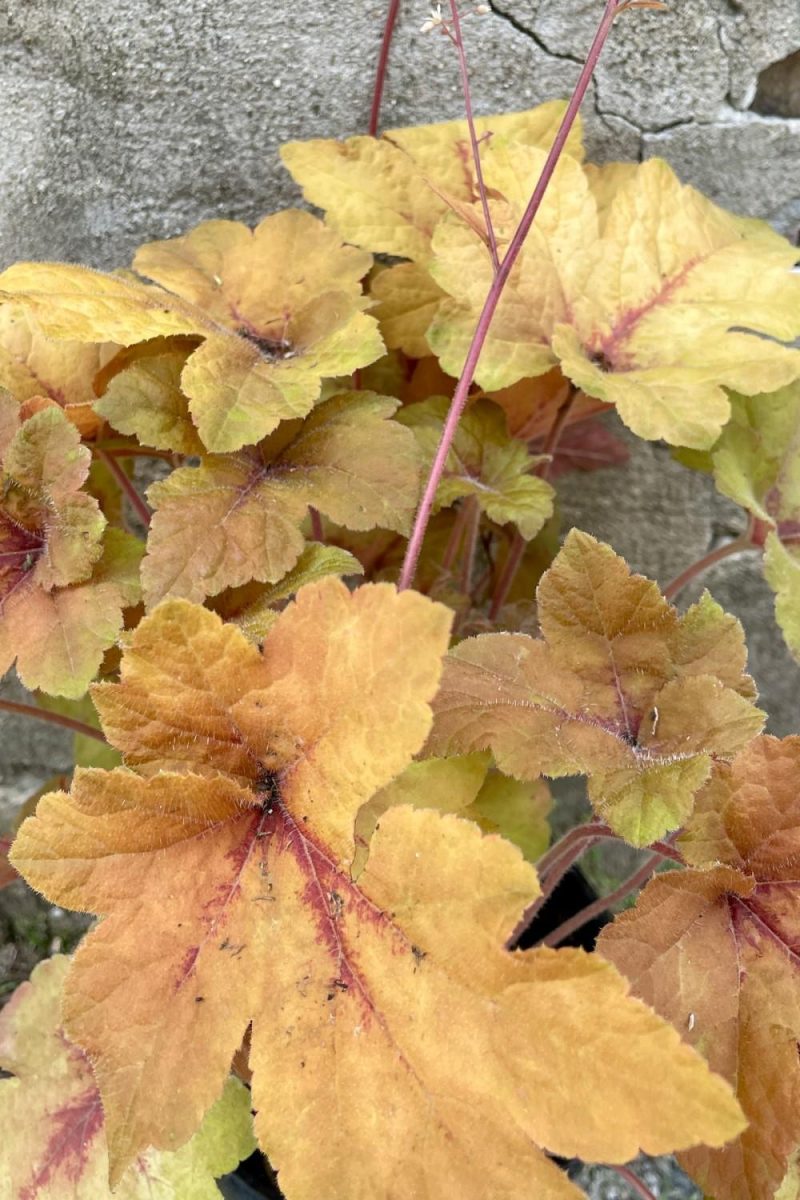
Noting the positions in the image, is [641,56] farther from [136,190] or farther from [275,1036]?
[275,1036]

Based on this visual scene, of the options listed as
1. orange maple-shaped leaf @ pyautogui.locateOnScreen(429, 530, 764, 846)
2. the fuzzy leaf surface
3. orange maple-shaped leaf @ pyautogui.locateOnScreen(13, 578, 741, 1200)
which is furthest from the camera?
the fuzzy leaf surface

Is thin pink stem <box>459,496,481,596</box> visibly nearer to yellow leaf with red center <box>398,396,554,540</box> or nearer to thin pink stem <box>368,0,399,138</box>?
yellow leaf with red center <box>398,396,554,540</box>

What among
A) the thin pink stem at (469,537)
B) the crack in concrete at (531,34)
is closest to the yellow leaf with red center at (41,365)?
the thin pink stem at (469,537)

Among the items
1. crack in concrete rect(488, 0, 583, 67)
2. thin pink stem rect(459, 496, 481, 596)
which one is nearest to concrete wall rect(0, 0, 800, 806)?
crack in concrete rect(488, 0, 583, 67)

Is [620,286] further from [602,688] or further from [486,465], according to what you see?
[602,688]

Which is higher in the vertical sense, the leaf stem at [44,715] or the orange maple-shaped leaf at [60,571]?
the orange maple-shaped leaf at [60,571]

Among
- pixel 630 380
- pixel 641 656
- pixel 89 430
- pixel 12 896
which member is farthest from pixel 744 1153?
pixel 12 896

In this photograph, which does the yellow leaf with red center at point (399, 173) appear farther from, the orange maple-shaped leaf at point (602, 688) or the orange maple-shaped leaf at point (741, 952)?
the orange maple-shaped leaf at point (741, 952)
